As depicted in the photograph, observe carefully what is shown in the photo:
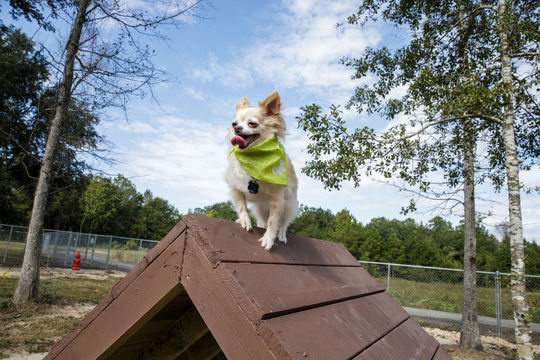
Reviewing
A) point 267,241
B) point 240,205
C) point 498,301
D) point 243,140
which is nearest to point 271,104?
point 243,140

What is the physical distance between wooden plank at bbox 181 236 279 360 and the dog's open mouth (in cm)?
102

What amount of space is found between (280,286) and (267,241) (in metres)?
0.44

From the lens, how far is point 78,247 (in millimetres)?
18938

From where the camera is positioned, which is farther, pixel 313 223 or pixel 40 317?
pixel 313 223

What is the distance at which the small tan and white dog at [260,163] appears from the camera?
212 centimetres

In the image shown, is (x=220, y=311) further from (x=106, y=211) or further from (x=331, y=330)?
(x=106, y=211)

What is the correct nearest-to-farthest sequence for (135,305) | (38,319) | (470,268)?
(135,305) → (38,319) → (470,268)

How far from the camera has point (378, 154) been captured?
6445 millimetres

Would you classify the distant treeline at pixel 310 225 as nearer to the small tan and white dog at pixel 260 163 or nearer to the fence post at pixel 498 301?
the fence post at pixel 498 301

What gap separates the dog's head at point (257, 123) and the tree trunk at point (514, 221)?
5.08 metres

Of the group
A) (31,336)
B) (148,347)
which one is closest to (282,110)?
(148,347)

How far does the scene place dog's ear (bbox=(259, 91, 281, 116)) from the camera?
241 centimetres

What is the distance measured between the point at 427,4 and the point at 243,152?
814 centimetres

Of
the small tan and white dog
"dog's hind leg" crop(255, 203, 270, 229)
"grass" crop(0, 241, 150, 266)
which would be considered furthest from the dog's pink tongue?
"grass" crop(0, 241, 150, 266)
